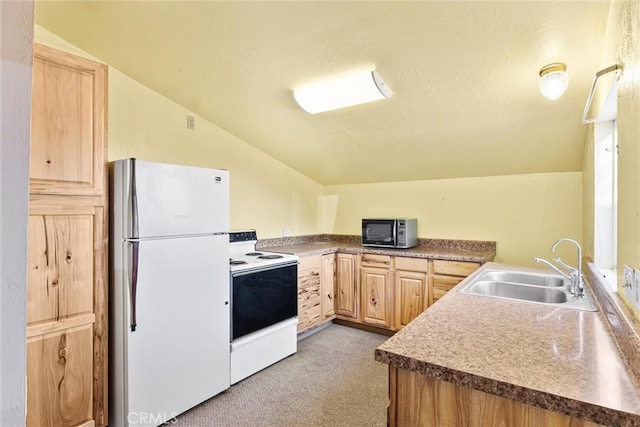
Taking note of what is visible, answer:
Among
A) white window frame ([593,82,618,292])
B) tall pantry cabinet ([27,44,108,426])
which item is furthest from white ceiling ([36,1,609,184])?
tall pantry cabinet ([27,44,108,426])

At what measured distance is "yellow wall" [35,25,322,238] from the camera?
2396mm

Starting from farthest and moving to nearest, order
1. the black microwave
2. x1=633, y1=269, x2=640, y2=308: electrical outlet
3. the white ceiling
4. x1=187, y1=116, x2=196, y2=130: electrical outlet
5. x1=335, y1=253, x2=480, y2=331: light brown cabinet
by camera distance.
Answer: the black microwave, x1=335, y1=253, x2=480, y2=331: light brown cabinet, x1=187, y1=116, x2=196, y2=130: electrical outlet, the white ceiling, x1=633, y1=269, x2=640, y2=308: electrical outlet

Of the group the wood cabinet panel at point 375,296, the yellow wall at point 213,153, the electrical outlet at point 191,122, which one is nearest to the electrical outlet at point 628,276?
the wood cabinet panel at point 375,296

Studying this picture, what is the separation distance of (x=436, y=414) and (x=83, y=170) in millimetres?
2126

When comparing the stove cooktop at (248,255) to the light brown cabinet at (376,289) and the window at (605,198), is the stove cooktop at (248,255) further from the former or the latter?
the window at (605,198)

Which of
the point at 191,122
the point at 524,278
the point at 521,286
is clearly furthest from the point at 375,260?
the point at 191,122

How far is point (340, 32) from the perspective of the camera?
1778 mm

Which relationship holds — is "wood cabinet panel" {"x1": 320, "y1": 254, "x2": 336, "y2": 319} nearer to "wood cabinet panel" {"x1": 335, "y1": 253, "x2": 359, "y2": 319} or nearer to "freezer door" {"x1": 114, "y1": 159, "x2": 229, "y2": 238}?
"wood cabinet panel" {"x1": 335, "y1": 253, "x2": 359, "y2": 319}

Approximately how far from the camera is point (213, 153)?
3.07 metres

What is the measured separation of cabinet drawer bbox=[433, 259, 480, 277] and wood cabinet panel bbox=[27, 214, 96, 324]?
8.86ft

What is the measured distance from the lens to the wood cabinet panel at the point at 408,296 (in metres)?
3.14

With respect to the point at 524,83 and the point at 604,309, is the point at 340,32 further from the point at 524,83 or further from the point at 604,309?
the point at 604,309

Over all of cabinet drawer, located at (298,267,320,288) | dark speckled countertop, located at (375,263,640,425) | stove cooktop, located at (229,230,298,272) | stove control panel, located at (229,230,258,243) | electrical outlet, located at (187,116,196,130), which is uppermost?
electrical outlet, located at (187,116,196,130)

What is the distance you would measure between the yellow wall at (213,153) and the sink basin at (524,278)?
224 cm
